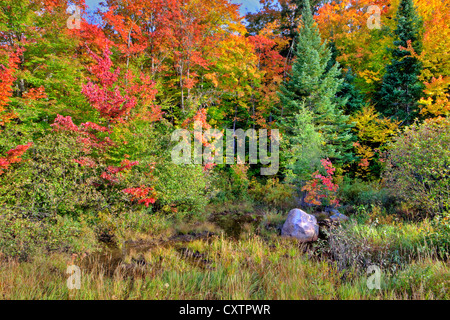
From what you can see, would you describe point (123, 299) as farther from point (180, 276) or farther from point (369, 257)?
point (369, 257)

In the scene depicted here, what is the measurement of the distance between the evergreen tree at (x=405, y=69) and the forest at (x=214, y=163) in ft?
0.32

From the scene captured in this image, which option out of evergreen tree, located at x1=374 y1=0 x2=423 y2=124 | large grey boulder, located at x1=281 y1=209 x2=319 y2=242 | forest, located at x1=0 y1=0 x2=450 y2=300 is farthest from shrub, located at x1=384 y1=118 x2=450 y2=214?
evergreen tree, located at x1=374 y1=0 x2=423 y2=124

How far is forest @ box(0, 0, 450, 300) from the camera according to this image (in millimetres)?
4625

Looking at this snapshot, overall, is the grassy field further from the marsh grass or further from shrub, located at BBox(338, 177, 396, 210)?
shrub, located at BBox(338, 177, 396, 210)

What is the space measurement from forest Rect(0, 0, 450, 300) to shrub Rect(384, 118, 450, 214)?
0.06m

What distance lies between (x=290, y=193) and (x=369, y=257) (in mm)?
7612

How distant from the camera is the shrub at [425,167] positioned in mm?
6148

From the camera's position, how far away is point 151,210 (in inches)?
371

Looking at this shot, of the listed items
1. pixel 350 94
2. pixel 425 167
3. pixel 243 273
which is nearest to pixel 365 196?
pixel 425 167

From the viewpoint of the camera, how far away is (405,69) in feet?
45.9

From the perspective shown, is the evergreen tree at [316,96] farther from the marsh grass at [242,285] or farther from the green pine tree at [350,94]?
the marsh grass at [242,285]

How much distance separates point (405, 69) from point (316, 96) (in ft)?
18.5

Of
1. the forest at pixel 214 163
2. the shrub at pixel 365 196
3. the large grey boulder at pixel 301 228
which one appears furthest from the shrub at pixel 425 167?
the large grey boulder at pixel 301 228

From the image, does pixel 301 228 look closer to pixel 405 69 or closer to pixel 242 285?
pixel 242 285
